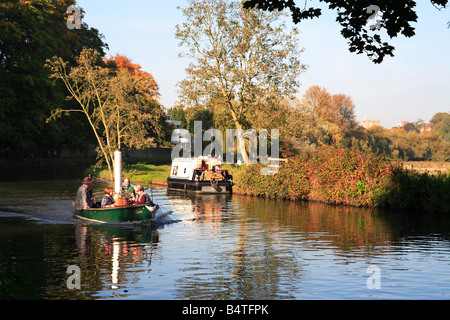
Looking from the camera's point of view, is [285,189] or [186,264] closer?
[186,264]

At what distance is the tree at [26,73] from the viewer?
197ft

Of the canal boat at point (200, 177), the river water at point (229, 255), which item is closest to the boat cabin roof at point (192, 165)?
the canal boat at point (200, 177)

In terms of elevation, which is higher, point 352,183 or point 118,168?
point 118,168

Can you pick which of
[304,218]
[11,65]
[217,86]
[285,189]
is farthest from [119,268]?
[11,65]

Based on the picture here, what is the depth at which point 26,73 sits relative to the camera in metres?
64.5

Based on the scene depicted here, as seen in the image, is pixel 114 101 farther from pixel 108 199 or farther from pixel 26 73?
pixel 108 199

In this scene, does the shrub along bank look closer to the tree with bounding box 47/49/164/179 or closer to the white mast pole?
the tree with bounding box 47/49/164/179

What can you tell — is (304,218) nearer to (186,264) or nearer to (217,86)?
(186,264)

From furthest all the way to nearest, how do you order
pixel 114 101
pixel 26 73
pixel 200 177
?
pixel 26 73, pixel 114 101, pixel 200 177

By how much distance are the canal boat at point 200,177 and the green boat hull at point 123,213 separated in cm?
1750

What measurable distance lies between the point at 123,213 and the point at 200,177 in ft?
64.5

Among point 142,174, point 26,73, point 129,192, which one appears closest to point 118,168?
point 129,192
